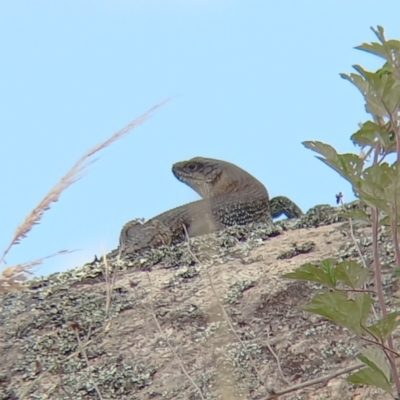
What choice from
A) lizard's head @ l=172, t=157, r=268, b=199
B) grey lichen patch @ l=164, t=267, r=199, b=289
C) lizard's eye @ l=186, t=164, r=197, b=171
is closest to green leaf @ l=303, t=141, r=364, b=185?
grey lichen patch @ l=164, t=267, r=199, b=289

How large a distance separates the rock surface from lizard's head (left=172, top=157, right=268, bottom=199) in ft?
16.1

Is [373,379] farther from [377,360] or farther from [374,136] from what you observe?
[374,136]

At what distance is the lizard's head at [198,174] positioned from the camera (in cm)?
848

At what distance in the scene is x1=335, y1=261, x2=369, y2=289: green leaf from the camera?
4.88 feet

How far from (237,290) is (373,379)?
1.53 meters

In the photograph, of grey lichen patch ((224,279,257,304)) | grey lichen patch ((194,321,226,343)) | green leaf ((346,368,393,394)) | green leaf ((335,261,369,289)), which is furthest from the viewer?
grey lichen patch ((224,279,257,304))

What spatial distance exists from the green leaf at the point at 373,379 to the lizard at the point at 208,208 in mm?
3262

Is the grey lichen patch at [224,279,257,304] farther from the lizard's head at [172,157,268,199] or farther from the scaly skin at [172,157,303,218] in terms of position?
the lizard's head at [172,157,268,199]

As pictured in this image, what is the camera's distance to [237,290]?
2895 millimetres

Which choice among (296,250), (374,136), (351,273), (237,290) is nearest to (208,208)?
(296,250)

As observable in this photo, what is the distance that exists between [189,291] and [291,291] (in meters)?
0.37

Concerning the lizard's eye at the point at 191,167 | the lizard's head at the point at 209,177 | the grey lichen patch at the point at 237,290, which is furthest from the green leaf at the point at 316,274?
the lizard's eye at the point at 191,167

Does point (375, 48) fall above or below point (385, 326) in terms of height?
above

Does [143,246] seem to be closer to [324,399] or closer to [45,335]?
[45,335]
